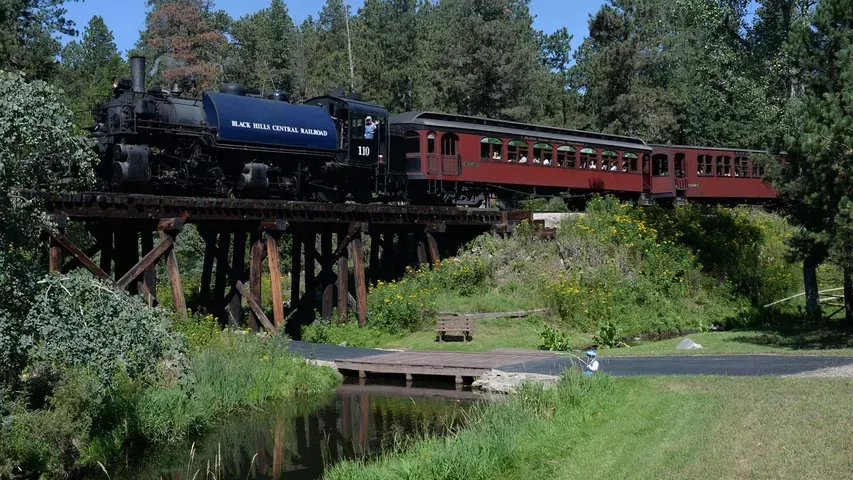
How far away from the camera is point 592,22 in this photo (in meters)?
54.3

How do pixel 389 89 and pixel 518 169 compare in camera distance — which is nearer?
pixel 518 169

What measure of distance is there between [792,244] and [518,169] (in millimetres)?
13758

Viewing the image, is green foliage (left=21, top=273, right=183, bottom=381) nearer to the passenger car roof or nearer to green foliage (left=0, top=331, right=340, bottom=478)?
green foliage (left=0, top=331, right=340, bottom=478)

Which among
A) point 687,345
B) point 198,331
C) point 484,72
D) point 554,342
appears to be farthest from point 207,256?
point 484,72

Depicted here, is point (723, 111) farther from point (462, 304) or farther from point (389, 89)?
point (462, 304)

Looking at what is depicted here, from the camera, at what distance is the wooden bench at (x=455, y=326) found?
25.9 meters

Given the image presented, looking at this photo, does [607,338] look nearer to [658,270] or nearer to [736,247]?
[658,270]

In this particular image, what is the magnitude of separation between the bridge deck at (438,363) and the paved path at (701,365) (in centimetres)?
82

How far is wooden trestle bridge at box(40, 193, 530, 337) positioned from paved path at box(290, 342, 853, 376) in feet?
24.4

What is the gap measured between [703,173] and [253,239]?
76.4 feet

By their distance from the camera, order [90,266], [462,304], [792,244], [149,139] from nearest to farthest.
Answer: [90,266] < [792,244] < [149,139] < [462,304]

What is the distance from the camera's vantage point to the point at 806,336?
926 inches

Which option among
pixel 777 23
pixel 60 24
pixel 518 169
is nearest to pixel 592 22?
pixel 777 23

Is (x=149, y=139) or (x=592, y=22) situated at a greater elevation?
(x=592, y=22)
